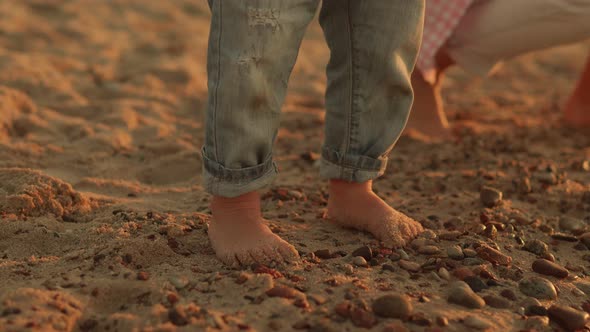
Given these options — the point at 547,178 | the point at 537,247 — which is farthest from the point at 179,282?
the point at 547,178

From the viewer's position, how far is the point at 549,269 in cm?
183

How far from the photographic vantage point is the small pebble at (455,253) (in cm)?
184

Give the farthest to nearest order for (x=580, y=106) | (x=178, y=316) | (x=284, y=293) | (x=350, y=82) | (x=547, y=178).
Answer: (x=580, y=106) < (x=547, y=178) < (x=350, y=82) < (x=284, y=293) < (x=178, y=316)

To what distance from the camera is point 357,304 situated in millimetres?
1536

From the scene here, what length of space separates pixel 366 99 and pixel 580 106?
179 centimetres

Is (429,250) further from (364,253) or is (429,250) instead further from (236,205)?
(236,205)

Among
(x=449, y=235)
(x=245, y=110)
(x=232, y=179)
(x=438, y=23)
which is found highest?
(x=438, y=23)

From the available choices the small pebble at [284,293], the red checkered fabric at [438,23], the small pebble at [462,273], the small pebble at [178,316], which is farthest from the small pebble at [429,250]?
the red checkered fabric at [438,23]

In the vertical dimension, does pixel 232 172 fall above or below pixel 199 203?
above

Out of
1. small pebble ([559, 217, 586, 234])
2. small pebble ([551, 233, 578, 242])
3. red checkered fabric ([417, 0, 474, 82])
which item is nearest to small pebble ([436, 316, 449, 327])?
small pebble ([551, 233, 578, 242])

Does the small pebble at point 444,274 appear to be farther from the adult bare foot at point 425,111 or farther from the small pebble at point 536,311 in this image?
the adult bare foot at point 425,111

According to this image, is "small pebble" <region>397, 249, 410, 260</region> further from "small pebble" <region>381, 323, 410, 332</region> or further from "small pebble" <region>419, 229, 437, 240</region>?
"small pebble" <region>381, 323, 410, 332</region>

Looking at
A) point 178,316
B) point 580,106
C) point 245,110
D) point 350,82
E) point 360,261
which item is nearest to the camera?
point 178,316

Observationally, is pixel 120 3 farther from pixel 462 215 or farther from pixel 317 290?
pixel 317 290
